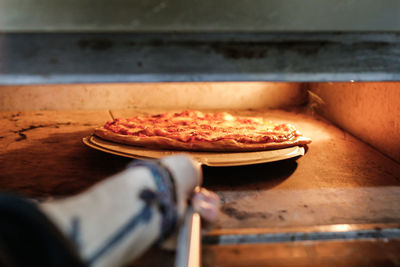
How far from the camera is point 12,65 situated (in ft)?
5.24

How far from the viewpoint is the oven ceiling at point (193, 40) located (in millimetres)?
1537

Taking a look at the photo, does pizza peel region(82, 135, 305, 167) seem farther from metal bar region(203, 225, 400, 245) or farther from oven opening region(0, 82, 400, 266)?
metal bar region(203, 225, 400, 245)

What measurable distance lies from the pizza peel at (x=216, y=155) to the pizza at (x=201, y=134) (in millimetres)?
31

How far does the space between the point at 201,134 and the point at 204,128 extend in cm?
27

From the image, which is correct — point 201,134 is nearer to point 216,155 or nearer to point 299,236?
point 216,155

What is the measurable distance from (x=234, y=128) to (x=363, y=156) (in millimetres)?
1117


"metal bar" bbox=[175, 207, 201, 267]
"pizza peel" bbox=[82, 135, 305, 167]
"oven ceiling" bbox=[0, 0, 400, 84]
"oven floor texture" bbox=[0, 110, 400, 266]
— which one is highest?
"oven ceiling" bbox=[0, 0, 400, 84]

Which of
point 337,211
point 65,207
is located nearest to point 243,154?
point 337,211

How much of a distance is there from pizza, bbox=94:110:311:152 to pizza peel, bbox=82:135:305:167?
0.10ft

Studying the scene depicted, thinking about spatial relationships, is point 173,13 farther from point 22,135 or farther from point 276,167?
point 22,135

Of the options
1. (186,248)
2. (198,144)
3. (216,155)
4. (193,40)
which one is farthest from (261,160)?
(186,248)

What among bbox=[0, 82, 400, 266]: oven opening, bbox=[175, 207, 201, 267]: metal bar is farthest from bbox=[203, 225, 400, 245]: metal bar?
bbox=[175, 207, 201, 267]: metal bar

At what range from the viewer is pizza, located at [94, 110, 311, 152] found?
272cm

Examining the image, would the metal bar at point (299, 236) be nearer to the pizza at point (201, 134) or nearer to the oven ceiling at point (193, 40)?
the oven ceiling at point (193, 40)
